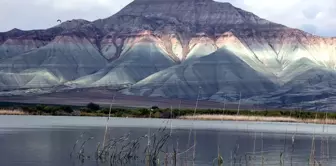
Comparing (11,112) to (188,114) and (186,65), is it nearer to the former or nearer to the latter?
(188,114)

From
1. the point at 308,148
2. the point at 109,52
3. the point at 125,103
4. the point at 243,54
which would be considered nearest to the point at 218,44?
the point at 243,54

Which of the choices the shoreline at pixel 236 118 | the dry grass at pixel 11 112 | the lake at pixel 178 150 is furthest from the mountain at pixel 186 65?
the lake at pixel 178 150

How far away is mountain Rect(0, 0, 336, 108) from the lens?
510ft

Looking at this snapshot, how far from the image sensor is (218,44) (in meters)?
192

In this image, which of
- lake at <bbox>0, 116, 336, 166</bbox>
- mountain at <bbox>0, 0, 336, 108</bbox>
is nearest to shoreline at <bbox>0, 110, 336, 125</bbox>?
lake at <bbox>0, 116, 336, 166</bbox>

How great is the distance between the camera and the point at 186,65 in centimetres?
16788

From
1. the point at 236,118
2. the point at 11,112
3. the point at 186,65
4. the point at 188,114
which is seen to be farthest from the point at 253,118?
the point at 186,65

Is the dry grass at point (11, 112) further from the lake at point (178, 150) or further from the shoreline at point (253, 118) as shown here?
the lake at point (178, 150)

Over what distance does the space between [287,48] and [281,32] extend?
10.0 m

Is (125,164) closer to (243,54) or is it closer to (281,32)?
(243,54)

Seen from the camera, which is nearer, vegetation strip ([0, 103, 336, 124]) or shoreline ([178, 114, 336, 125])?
shoreline ([178, 114, 336, 125])

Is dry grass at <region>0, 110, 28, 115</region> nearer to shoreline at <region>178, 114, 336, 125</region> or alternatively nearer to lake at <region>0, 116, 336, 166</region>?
shoreline at <region>178, 114, 336, 125</region>

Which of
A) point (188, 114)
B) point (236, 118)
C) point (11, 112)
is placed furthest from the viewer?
point (188, 114)

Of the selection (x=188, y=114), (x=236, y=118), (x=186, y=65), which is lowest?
(x=236, y=118)
